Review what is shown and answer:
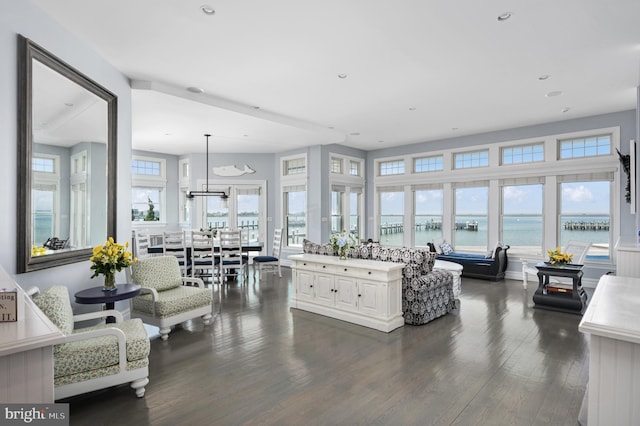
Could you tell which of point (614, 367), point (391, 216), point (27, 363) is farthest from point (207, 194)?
point (614, 367)

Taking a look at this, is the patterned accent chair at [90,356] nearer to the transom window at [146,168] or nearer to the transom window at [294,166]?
the transom window at [294,166]

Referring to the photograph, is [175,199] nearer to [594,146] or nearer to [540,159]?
[540,159]

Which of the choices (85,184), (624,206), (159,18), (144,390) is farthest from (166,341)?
(624,206)

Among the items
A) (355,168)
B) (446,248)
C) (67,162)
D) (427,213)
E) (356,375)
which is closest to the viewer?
(356,375)

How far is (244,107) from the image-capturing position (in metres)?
5.91

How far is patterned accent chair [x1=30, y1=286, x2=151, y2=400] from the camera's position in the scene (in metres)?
2.52

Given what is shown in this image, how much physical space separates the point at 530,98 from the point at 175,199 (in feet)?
28.3

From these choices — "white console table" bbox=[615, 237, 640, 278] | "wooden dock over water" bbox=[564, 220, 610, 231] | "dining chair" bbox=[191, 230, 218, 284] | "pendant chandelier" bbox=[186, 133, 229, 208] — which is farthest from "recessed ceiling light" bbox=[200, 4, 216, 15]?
"wooden dock over water" bbox=[564, 220, 610, 231]

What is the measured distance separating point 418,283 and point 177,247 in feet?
14.8

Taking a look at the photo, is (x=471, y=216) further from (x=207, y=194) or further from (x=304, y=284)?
(x=207, y=194)

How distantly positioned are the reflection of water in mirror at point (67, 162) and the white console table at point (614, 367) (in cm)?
411

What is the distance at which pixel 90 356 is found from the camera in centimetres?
260

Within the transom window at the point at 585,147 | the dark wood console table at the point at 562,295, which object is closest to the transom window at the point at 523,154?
the transom window at the point at 585,147

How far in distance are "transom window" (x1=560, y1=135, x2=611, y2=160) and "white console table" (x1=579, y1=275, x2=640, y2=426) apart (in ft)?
19.9
